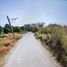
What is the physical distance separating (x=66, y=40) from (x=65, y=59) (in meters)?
3.83

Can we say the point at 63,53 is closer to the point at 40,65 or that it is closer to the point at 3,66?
the point at 40,65

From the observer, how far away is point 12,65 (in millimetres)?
12891

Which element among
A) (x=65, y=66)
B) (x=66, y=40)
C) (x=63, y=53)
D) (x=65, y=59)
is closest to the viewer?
(x=65, y=66)

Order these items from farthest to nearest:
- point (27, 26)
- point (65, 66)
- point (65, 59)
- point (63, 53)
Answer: point (27, 26)
point (63, 53)
point (65, 59)
point (65, 66)

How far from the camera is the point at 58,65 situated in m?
12.2

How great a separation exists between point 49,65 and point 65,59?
1125 millimetres

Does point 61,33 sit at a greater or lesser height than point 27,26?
greater

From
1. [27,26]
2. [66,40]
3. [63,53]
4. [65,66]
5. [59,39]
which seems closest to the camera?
[65,66]

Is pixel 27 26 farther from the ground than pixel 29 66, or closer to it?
closer to it

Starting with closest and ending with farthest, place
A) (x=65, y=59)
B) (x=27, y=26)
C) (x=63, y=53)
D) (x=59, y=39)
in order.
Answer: (x=65, y=59) → (x=63, y=53) → (x=59, y=39) → (x=27, y=26)

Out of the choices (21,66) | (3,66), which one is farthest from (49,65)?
(3,66)

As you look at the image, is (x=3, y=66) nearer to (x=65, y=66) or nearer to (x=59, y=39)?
(x=65, y=66)

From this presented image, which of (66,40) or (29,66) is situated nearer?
(29,66)

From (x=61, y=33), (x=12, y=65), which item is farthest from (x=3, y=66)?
(x=61, y=33)
